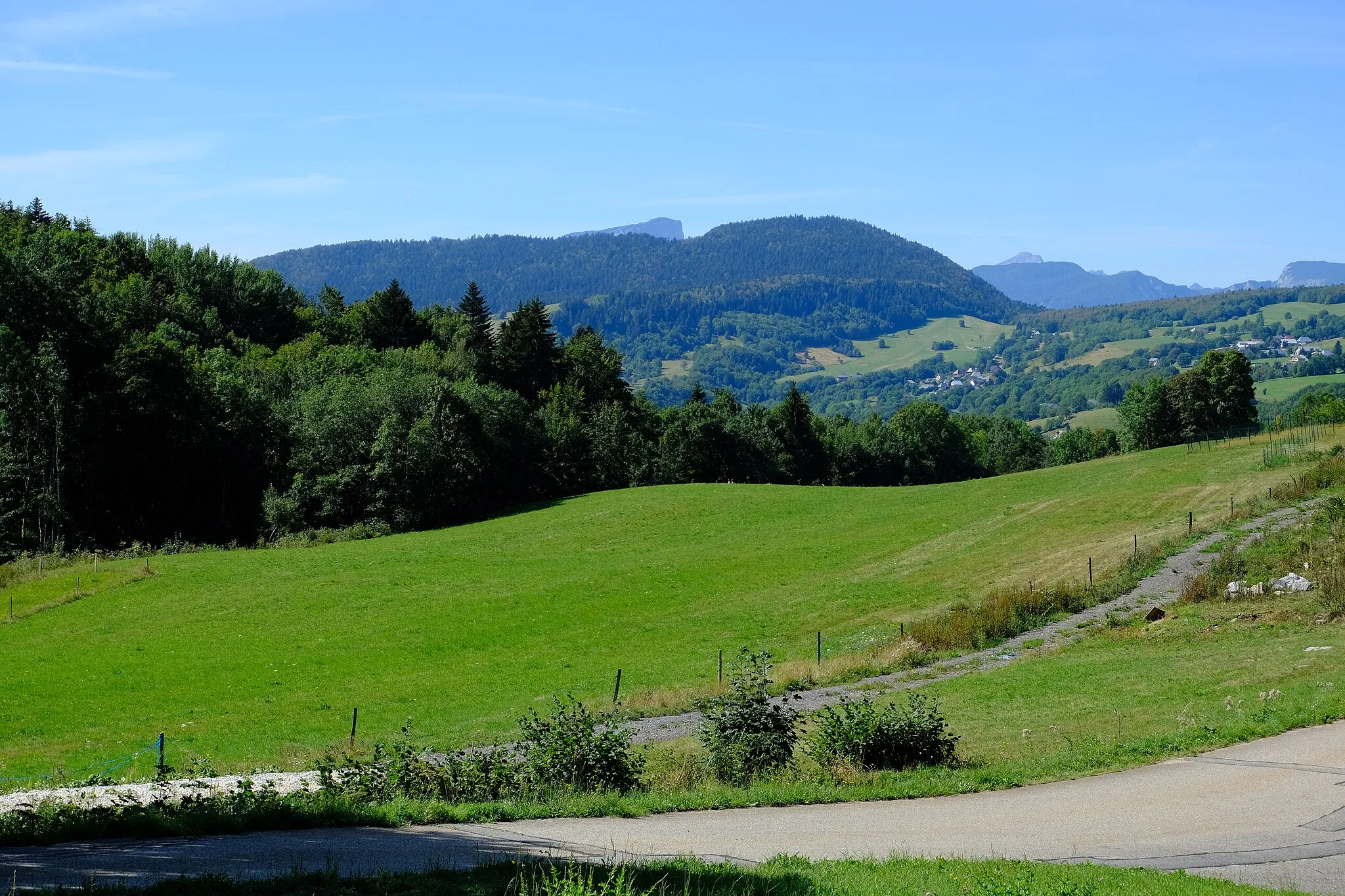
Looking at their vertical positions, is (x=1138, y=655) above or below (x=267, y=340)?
below

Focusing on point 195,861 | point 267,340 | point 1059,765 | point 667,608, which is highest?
point 267,340

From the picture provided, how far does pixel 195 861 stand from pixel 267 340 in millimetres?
100577

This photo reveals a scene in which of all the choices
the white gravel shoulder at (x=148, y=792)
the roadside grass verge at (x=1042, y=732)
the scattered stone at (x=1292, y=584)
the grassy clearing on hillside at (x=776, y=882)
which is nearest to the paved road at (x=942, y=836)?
the roadside grass verge at (x=1042, y=732)

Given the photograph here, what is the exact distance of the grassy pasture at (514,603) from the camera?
97.5 feet

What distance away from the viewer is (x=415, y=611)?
45.2 metres

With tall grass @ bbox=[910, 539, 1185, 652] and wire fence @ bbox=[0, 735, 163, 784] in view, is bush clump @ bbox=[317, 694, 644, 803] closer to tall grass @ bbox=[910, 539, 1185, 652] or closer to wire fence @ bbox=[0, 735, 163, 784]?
wire fence @ bbox=[0, 735, 163, 784]

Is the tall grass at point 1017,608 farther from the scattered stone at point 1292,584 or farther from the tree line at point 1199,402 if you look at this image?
the tree line at point 1199,402

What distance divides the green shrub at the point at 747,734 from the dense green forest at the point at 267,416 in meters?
56.9

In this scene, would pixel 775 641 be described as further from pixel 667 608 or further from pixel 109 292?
pixel 109 292

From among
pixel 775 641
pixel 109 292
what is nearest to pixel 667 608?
pixel 775 641

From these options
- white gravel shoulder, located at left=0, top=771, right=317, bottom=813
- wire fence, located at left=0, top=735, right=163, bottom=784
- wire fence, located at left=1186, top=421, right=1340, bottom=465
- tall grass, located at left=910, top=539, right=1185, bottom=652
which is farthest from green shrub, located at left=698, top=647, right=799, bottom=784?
wire fence, located at left=1186, top=421, right=1340, bottom=465

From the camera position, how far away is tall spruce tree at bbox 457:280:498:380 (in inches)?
3944

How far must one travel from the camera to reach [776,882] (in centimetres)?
950

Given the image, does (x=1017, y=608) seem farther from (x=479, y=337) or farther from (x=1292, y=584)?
(x=479, y=337)
